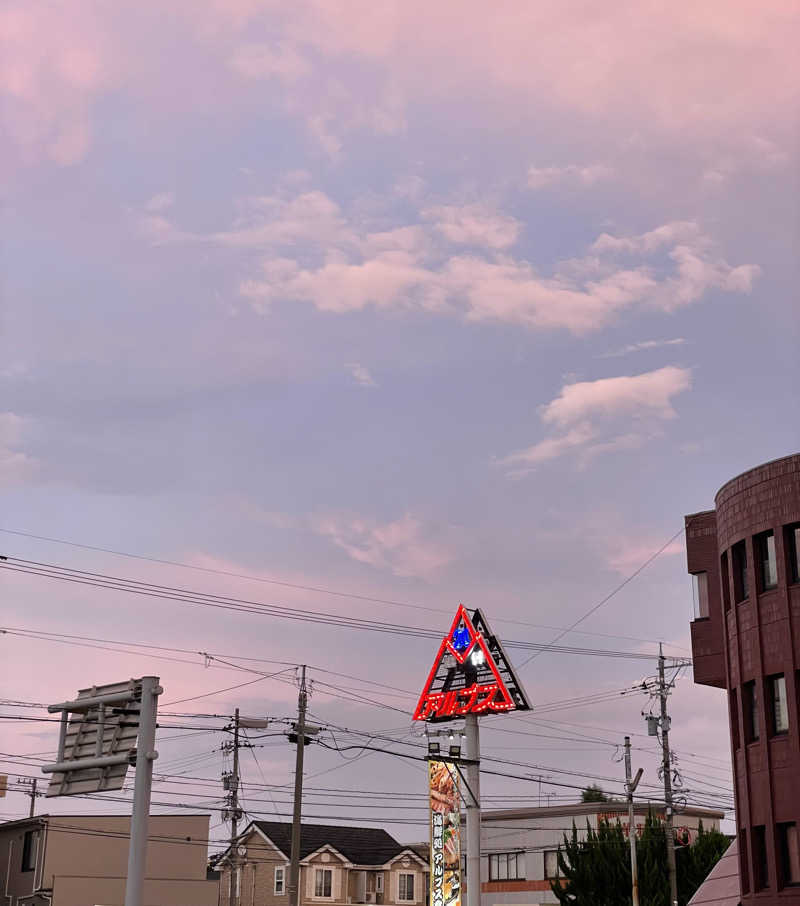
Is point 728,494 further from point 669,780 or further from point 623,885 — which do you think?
point 623,885

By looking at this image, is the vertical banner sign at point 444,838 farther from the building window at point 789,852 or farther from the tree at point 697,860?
the tree at point 697,860

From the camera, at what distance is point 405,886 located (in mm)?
82500

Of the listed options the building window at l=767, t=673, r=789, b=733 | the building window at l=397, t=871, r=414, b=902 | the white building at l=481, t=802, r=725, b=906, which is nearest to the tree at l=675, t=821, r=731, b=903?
the white building at l=481, t=802, r=725, b=906

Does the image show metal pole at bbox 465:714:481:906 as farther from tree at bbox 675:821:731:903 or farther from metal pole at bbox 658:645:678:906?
tree at bbox 675:821:731:903

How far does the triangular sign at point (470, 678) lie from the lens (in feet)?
128

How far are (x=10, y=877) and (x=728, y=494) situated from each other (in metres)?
43.9

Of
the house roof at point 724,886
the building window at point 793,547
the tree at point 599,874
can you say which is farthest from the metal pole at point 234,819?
the building window at point 793,547

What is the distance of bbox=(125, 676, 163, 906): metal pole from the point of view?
915 inches

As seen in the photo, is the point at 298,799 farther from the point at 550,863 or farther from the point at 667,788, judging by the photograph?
the point at 550,863

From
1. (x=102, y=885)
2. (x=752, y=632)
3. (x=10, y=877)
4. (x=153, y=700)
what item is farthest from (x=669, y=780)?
(x=153, y=700)

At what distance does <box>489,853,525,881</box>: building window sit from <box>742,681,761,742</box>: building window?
164ft

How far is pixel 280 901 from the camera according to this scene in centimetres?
7888

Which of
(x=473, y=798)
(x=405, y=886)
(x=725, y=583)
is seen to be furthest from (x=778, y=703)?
(x=405, y=886)

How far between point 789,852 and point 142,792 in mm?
20005
